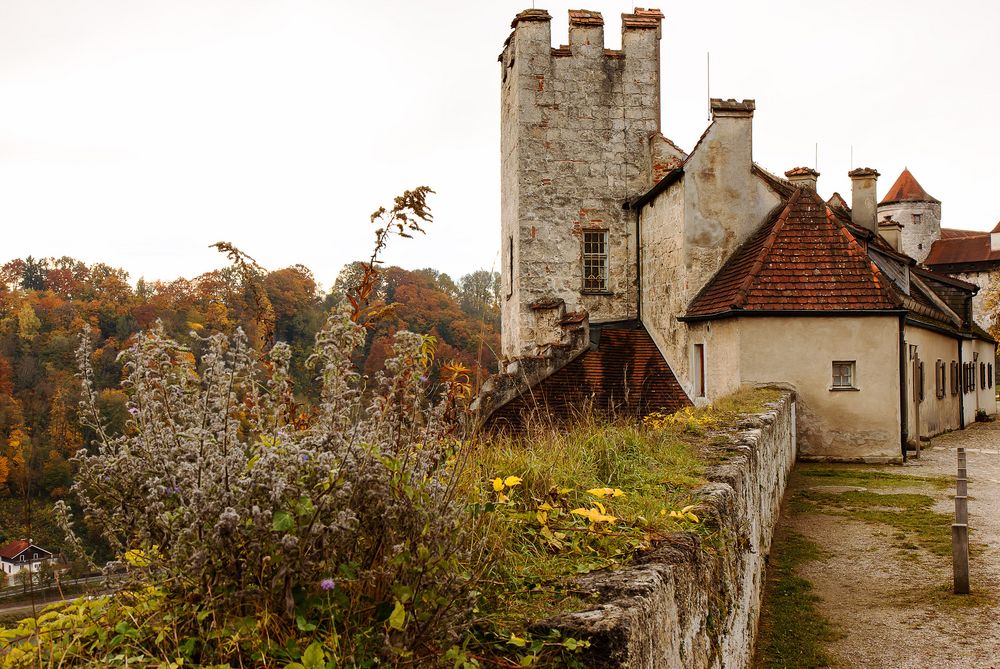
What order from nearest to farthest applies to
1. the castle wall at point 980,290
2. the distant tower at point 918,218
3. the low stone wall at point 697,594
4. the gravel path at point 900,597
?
the low stone wall at point 697,594 → the gravel path at point 900,597 → the castle wall at point 980,290 → the distant tower at point 918,218

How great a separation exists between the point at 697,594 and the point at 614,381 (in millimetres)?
17214

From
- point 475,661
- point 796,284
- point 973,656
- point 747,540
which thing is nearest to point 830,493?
point 796,284

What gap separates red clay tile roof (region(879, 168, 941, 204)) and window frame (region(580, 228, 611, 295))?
54.2m

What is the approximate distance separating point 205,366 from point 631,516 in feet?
7.08

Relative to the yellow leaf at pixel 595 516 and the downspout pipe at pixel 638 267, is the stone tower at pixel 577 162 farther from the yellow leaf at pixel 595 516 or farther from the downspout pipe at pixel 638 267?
the yellow leaf at pixel 595 516

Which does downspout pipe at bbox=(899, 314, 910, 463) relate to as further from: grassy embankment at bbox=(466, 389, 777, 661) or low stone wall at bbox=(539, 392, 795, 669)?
grassy embankment at bbox=(466, 389, 777, 661)

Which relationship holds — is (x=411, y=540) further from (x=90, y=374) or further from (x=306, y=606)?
(x=90, y=374)

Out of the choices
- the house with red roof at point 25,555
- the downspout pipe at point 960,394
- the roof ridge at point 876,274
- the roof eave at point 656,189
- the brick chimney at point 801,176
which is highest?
the brick chimney at point 801,176

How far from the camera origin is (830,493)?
1272cm

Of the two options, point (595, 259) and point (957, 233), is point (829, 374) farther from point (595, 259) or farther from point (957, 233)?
point (957, 233)

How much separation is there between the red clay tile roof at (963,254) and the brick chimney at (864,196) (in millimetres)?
44747

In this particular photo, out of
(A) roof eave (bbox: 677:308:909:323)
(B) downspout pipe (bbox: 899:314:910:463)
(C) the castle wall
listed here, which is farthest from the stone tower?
(C) the castle wall

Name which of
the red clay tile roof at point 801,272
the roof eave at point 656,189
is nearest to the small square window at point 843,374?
the red clay tile roof at point 801,272

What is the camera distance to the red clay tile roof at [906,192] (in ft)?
221
